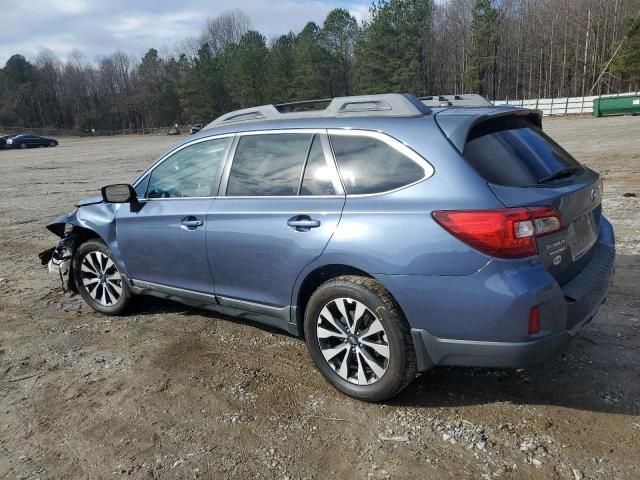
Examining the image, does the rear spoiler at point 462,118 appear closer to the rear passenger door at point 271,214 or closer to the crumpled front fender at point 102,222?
the rear passenger door at point 271,214

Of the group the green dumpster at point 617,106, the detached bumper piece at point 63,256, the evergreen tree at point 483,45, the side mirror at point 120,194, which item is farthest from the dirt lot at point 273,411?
the evergreen tree at point 483,45

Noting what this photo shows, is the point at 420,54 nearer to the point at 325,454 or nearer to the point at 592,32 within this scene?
the point at 592,32

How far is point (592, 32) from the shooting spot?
206 ft

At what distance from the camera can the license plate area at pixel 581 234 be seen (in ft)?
9.73

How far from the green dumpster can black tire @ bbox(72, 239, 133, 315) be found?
123 feet

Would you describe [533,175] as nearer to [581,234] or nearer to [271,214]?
[581,234]

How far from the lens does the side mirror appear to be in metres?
4.40

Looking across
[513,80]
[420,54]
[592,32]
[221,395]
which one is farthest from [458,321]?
[513,80]

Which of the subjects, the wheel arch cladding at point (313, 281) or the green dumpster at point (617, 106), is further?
the green dumpster at point (617, 106)

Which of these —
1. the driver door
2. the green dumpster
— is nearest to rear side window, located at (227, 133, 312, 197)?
the driver door

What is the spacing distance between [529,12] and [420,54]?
23.5m

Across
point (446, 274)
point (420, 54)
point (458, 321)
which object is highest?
point (420, 54)

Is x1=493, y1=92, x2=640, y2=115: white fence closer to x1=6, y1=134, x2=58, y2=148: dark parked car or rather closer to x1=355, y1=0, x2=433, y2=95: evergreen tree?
x1=355, y1=0, x2=433, y2=95: evergreen tree

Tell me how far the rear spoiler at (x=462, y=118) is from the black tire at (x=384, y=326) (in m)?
0.96
